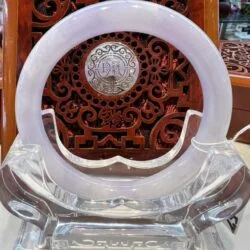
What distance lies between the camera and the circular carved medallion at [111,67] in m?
0.63

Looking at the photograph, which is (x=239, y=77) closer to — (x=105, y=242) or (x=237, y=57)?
(x=237, y=57)

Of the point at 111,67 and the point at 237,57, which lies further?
the point at 237,57

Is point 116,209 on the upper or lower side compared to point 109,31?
lower

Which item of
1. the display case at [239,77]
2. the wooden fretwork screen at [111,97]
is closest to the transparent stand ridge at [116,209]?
the wooden fretwork screen at [111,97]

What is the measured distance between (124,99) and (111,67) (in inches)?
2.3

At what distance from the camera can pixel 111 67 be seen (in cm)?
63

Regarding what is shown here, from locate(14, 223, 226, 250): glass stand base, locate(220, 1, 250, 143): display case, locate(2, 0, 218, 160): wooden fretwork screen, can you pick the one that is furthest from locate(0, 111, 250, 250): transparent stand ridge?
locate(220, 1, 250, 143): display case

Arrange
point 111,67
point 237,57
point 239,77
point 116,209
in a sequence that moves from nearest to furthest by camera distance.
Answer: point 116,209 → point 111,67 → point 239,77 → point 237,57

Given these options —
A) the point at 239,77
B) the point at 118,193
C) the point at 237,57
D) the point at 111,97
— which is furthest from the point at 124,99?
the point at 237,57

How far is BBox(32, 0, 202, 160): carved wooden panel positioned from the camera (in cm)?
65

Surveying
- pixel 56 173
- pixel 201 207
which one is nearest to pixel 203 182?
pixel 201 207

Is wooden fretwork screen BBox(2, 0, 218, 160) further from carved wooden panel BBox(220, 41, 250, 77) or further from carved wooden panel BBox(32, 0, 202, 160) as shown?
carved wooden panel BBox(220, 41, 250, 77)

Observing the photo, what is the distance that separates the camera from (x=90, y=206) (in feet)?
1.60

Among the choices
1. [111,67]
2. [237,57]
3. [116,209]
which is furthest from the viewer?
[237,57]
